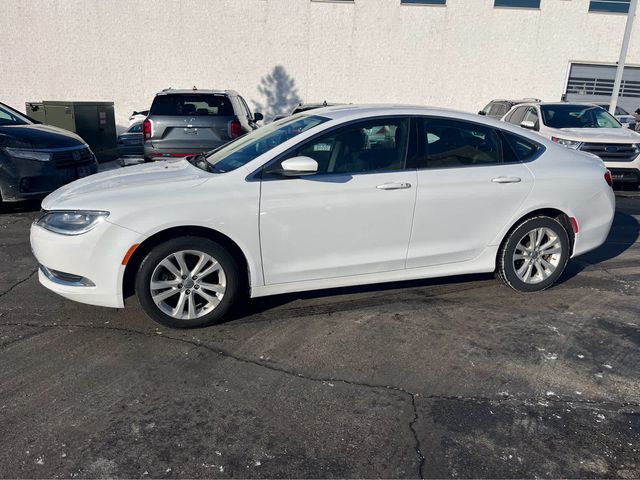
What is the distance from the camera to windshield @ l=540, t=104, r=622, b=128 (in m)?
10.1

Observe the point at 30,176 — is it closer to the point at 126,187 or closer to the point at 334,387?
the point at 126,187

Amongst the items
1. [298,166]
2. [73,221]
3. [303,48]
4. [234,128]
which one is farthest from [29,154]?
[303,48]

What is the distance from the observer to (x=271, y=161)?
12.8 feet

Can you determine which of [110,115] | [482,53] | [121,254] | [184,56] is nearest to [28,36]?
[184,56]

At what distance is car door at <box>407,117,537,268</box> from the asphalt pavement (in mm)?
534

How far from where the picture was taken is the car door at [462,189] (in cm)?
423

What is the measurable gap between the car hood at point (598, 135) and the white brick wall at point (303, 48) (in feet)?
34.0

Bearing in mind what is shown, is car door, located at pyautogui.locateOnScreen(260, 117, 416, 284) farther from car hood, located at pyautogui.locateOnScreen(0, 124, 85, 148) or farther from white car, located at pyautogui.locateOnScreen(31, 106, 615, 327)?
car hood, located at pyautogui.locateOnScreen(0, 124, 85, 148)

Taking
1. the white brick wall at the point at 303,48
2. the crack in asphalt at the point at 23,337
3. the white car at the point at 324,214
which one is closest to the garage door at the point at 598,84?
the white brick wall at the point at 303,48

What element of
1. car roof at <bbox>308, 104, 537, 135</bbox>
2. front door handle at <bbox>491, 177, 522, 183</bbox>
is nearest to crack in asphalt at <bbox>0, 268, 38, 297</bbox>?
car roof at <bbox>308, 104, 537, 135</bbox>

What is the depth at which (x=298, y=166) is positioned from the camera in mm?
3760

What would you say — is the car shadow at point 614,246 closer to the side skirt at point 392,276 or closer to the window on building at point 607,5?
the side skirt at point 392,276

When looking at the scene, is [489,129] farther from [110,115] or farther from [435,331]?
[110,115]

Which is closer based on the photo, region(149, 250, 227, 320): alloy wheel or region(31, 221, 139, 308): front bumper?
region(31, 221, 139, 308): front bumper
